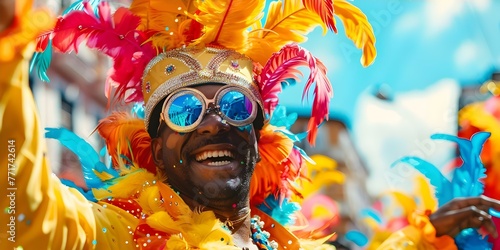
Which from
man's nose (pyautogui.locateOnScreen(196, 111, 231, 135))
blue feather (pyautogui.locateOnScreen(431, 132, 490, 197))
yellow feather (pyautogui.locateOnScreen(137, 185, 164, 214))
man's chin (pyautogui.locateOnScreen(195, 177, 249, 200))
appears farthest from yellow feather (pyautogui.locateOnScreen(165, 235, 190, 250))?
blue feather (pyautogui.locateOnScreen(431, 132, 490, 197))

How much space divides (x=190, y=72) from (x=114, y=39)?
0.29 meters

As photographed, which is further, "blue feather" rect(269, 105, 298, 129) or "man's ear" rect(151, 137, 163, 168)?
"blue feather" rect(269, 105, 298, 129)

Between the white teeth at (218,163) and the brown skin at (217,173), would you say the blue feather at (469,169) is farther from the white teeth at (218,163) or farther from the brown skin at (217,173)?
the white teeth at (218,163)

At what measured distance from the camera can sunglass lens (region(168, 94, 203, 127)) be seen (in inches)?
108

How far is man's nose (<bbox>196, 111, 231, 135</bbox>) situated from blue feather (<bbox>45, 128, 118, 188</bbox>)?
0.38 meters

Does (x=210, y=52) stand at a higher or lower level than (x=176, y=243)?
higher

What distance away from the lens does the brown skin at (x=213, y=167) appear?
275cm

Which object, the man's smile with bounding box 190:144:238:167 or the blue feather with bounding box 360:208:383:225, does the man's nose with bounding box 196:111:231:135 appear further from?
the blue feather with bounding box 360:208:383:225

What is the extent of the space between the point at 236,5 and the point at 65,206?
102 cm

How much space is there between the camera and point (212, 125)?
2734 millimetres

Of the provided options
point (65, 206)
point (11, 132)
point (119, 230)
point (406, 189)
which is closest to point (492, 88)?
point (406, 189)

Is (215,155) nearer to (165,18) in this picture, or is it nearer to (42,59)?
(165,18)

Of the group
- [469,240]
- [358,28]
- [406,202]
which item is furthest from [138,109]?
[469,240]

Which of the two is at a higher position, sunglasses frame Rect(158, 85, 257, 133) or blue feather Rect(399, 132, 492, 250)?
sunglasses frame Rect(158, 85, 257, 133)
